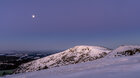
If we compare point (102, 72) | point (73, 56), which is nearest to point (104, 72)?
point (102, 72)

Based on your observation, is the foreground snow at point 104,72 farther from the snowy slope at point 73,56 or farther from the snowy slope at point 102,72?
the snowy slope at point 73,56

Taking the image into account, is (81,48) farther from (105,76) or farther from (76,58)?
(105,76)

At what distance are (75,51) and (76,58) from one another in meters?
11.9

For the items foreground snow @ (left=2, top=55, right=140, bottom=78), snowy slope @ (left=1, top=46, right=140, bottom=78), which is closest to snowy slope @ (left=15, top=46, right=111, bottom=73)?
snowy slope @ (left=1, top=46, right=140, bottom=78)

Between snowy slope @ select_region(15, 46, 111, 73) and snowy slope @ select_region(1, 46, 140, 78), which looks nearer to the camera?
snowy slope @ select_region(1, 46, 140, 78)

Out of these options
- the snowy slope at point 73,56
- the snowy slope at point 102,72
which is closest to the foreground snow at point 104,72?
the snowy slope at point 102,72

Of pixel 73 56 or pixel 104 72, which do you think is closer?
pixel 104 72

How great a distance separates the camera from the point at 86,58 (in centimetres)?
8206

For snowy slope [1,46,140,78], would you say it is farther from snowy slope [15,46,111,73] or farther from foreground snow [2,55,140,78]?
snowy slope [15,46,111,73]

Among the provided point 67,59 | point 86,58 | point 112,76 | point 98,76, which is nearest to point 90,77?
point 98,76

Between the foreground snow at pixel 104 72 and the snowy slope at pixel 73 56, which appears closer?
the foreground snow at pixel 104 72

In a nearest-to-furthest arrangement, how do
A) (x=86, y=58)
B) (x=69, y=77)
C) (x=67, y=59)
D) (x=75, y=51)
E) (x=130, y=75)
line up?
(x=130, y=75) → (x=69, y=77) → (x=86, y=58) → (x=67, y=59) → (x=75, y=51)

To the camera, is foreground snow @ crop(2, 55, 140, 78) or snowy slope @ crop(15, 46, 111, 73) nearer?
foreground snow @ crop(2, 55, 140, 78)

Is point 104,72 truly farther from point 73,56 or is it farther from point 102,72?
point 73,56
